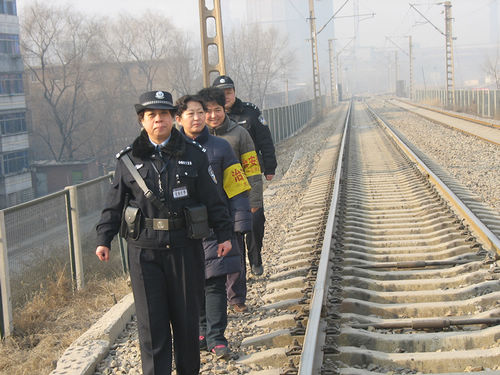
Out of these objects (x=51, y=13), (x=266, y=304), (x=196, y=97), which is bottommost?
(x=266, y=304)

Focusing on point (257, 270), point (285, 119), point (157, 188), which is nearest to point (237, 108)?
point (257, 270)

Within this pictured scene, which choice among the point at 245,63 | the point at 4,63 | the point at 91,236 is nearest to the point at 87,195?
the point at 91,236

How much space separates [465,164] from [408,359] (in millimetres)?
11575

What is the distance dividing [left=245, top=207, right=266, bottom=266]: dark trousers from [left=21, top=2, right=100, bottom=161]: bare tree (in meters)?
52.3

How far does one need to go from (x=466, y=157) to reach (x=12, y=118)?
43079mm

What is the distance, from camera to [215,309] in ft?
15.3

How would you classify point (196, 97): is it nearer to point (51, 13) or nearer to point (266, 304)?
point (266, 304)

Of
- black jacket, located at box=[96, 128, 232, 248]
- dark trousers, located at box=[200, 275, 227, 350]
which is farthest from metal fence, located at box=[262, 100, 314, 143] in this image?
black jacket, located at box=[96, 128, 232, 248]

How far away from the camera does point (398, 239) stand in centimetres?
764

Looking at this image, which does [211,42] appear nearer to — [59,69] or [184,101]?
[184,101]

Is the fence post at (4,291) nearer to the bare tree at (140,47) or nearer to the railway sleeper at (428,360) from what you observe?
the railway sleeper at (428,360)

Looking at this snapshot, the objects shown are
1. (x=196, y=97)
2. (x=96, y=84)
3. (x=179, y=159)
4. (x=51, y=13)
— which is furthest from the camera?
(x=96, y=84)

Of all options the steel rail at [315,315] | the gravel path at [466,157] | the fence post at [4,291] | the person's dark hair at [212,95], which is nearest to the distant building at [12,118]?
the gravel path at [466,157]

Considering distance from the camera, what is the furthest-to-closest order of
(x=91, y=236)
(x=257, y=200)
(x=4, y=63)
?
(x=4, y=63) → (x=91, y=236) → (x=257, y=200)
